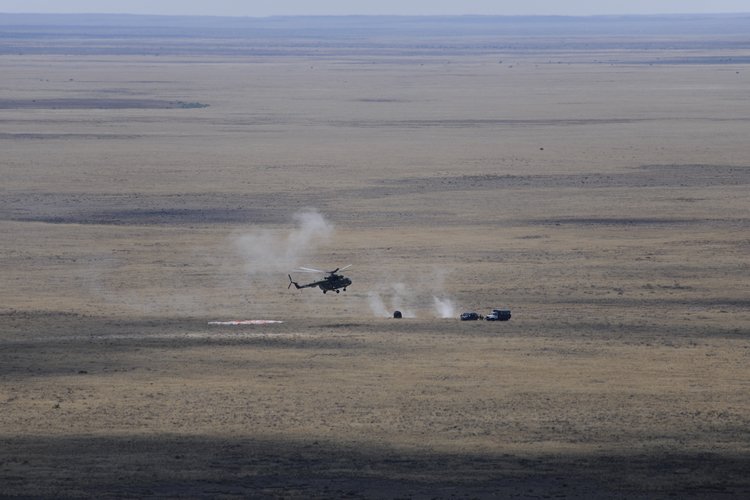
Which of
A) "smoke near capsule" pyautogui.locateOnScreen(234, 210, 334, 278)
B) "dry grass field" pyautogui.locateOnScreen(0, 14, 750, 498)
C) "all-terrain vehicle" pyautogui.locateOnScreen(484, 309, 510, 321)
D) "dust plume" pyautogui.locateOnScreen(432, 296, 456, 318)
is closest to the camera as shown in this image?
"dry grass field" pyautogui.locateOnScreen(0, 14, 750, 498)

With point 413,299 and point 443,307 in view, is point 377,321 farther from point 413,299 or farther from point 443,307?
point 413,299

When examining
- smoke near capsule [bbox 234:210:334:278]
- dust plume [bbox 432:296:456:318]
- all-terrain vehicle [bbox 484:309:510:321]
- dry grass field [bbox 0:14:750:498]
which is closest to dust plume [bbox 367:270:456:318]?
dust plume [bbox 432:296:456:318]

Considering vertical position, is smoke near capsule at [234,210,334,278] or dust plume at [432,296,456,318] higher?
smoke near capsule at [234,210,334,278]

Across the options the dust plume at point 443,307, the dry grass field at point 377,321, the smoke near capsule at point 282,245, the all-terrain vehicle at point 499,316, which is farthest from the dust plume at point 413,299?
the smoke near capsule at point 282,245

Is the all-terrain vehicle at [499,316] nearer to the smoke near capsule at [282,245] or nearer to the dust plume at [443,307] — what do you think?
the dust plume at [443,307]

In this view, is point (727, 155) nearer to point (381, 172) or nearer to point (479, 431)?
point (381, 172)

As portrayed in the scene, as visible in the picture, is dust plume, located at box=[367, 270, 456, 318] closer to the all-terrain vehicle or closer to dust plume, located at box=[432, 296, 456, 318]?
dust plume, located at box=[432, 296, 456, 318]

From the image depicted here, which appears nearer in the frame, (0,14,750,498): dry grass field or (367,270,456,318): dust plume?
(0,14,750,498): dry grass field

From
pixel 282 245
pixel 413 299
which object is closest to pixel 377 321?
pixel 413 299
